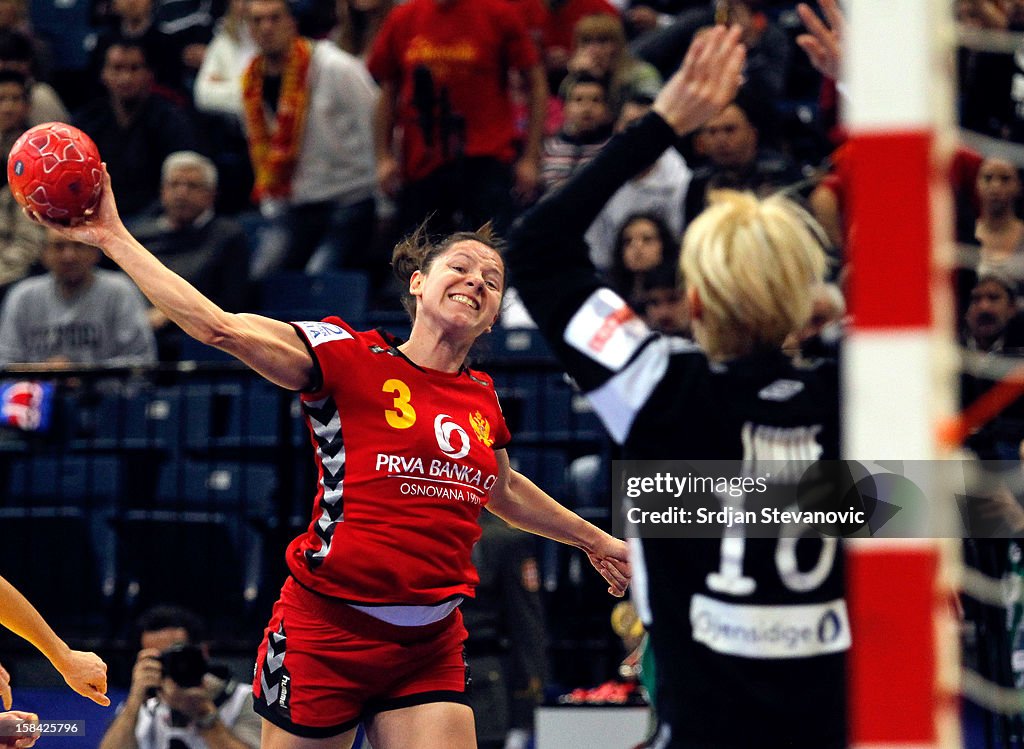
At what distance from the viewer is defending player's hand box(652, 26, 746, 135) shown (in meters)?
3.75

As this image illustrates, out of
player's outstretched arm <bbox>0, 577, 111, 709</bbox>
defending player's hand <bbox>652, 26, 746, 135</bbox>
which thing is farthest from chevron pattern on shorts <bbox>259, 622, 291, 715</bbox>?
defending player's hand <bbox>652, 26, 746, 135</bbox>

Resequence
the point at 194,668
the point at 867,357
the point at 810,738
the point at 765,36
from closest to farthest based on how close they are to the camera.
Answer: the point at 867,357
the point at 810,738
the point at 194,668
the point at 765,36

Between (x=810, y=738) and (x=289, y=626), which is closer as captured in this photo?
(x=810, y=738)

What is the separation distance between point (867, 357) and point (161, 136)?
9.48 meters

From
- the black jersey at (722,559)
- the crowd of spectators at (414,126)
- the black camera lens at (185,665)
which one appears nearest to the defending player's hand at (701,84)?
the black jersey at (722,559)

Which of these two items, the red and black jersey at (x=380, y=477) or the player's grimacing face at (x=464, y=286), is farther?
the player's grimacing face at (x=464, y=286)

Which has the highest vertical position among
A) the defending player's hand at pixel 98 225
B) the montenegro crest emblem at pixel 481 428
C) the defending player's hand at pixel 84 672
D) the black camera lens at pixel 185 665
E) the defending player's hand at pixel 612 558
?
the defending player's hand at pixel 98 225

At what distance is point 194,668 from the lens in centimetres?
673

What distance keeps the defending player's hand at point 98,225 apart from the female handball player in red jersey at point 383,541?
0.56 meters

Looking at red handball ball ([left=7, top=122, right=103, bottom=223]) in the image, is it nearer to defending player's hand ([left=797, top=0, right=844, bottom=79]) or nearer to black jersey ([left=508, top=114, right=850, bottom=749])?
black jersey ([left=508, top=114, right=850, bottom=749])

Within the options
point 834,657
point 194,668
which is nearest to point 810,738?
point 834,657

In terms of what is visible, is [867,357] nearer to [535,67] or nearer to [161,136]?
[535,67]

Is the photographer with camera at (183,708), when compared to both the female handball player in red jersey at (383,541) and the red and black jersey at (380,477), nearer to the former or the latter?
the female handball player in red jersey at (383,541)

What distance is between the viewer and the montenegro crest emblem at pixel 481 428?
187 inches
